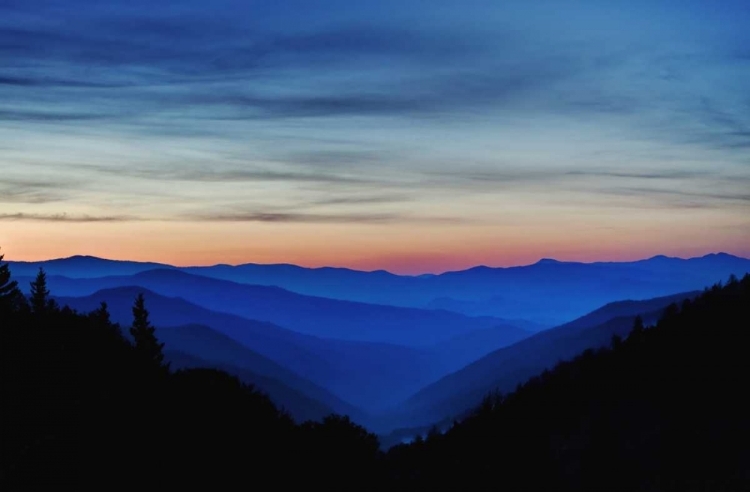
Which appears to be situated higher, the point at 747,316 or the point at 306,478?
the point at 747,316

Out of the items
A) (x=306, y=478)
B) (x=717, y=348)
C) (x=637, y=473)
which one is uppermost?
(x=717, y=348)

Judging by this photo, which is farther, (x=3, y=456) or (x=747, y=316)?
(x=747, y=316)

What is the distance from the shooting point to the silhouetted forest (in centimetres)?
3622

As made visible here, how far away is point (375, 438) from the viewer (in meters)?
56.6

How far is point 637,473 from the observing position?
35.4m

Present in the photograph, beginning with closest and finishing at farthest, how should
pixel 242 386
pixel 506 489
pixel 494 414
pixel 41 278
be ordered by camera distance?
pixel 506 489
pixel 494 414
pixel 242 386
pixel 41 278

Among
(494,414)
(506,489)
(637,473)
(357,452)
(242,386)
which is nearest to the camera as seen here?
(637,473)

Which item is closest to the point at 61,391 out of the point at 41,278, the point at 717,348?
the point at 717,348

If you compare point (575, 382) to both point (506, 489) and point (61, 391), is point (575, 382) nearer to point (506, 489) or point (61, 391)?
point (506, 489)

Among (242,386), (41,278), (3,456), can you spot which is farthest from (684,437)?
(41,278)

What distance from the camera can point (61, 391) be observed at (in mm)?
44000

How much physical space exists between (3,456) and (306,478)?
18.1 m

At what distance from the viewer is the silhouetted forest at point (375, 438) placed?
3622 cm

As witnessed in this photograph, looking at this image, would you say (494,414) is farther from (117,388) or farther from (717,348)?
(117,388)
